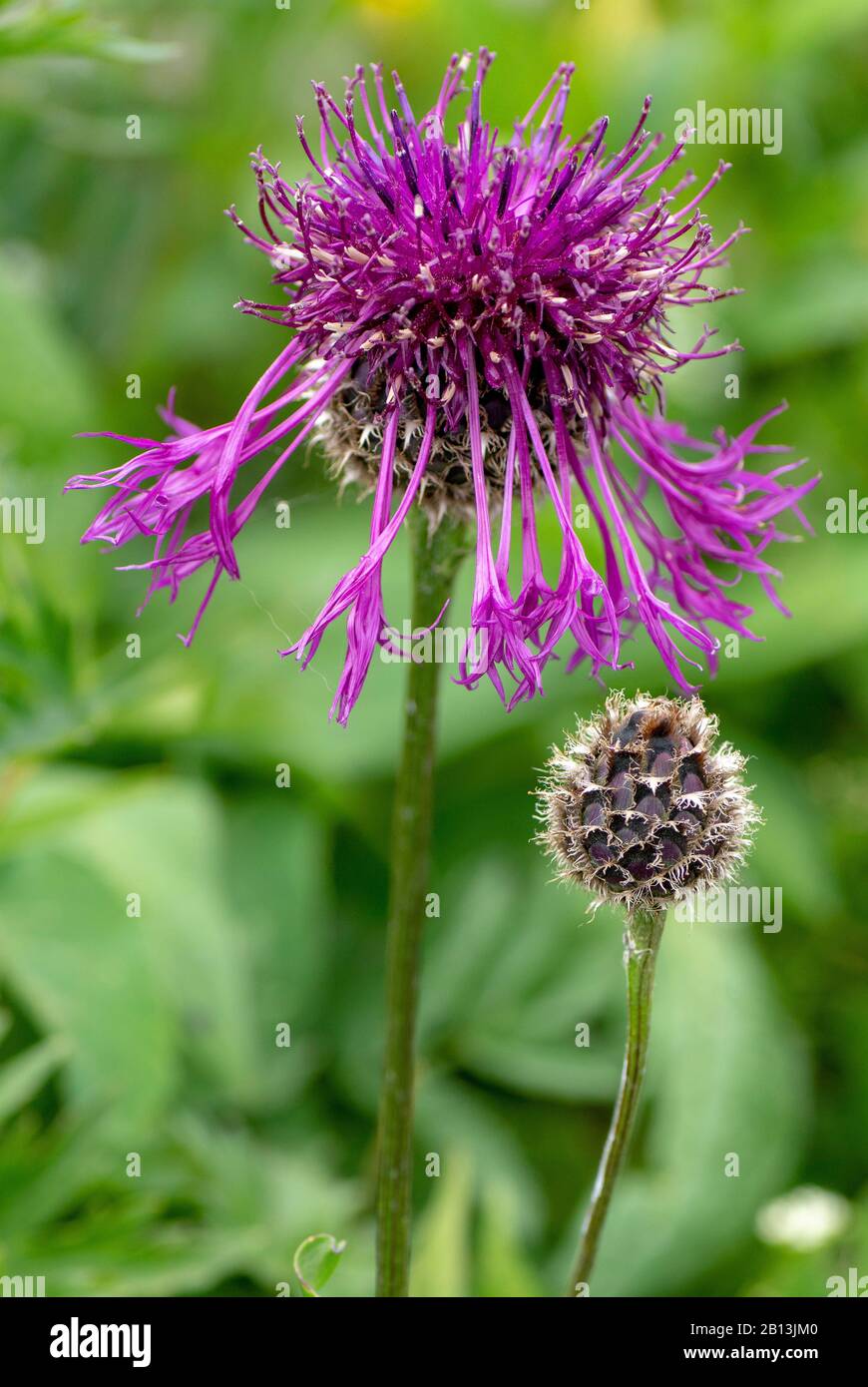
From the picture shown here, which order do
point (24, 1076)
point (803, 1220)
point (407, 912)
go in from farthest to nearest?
point (803, 1220) → point (24, 1076) → point (407, 912)

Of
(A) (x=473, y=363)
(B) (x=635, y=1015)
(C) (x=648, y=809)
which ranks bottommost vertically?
(B) (x=635, y=1015)

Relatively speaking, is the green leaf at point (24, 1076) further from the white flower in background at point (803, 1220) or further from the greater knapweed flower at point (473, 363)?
the white flower in background at point (803, 1220)

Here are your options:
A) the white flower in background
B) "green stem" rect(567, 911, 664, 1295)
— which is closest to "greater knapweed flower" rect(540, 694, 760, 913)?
"green stem" rect(567, 911, 664, 1295)

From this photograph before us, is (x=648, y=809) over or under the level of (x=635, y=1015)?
over

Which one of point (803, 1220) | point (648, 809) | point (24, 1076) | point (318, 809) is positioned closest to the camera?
point (648, 809)

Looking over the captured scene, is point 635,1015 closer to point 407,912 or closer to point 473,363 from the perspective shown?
point 407,912

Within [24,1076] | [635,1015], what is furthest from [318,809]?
[635,1015]

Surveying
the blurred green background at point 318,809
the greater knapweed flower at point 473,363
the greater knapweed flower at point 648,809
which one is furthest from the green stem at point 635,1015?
the blurred green background at point 318,809
